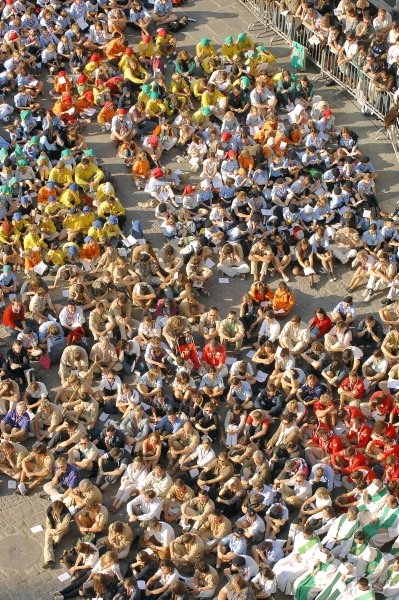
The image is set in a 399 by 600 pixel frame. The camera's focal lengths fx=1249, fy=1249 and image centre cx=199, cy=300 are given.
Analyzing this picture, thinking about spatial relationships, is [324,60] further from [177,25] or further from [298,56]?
[177,25]

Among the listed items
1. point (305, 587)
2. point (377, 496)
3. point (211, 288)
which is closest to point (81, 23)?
point (211, 288)

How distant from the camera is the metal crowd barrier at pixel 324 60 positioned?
27.6m

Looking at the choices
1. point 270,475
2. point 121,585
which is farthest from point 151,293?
point 121,585

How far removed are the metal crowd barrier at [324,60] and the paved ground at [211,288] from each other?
0.82ft

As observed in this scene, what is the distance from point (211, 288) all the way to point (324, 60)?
725 cm

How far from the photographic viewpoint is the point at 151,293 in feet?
77.8

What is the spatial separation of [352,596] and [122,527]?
374 cm

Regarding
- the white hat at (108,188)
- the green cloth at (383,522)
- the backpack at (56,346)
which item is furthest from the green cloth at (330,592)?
the white hat at (108,188)

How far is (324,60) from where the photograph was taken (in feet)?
94.7

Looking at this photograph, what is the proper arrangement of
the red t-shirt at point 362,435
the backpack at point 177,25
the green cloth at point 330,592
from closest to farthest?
1. the green cloth at point 330,592
2. the red t-shirt at point 362,435
3. the backpack at point 177,25

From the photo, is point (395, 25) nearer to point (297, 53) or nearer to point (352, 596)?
point (297, 53)

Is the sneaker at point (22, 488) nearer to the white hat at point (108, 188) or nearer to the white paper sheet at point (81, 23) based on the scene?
the white hat at point (108, 188)

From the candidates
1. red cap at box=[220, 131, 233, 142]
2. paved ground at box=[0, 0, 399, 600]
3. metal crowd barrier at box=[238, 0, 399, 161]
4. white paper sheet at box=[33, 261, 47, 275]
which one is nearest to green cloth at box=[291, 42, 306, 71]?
metal crowd barrier at box=[238, 0, 399, 161]

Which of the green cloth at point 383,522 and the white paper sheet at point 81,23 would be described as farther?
the white paper sheet at point 81,23
